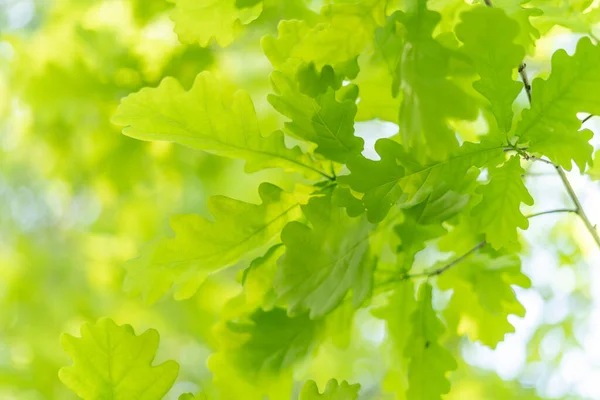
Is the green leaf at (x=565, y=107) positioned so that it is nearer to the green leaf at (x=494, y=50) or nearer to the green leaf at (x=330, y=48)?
the green leaf at (x=494, y=50)

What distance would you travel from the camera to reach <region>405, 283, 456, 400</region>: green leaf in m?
0.72

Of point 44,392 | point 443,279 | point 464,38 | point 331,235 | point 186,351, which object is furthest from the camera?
point 186,351

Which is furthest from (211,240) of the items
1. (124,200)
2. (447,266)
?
(124,200)

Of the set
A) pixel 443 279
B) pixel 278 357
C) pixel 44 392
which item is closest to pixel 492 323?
pixel 443 279

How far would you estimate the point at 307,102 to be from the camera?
585mm

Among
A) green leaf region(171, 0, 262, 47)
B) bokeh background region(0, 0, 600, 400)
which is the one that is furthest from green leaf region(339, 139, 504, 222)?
bokeh background region(0, 0, 600, 400)

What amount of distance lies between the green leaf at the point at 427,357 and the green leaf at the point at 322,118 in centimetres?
24

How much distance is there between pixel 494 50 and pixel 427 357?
382 millimetres

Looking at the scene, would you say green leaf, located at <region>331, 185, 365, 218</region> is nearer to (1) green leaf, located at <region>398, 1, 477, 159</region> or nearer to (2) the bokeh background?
(1) green leaf, located at <region>398, 1, 477, 159</region>

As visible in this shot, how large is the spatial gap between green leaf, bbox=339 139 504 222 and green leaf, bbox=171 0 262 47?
0.22 m

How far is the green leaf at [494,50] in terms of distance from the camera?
19.3 inches

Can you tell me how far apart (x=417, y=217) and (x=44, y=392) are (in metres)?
1.86

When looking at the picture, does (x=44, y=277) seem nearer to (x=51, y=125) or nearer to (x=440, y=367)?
(x=51, y=125)

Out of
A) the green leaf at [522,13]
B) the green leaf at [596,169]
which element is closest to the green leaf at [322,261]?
the green leaf at [522,13]
